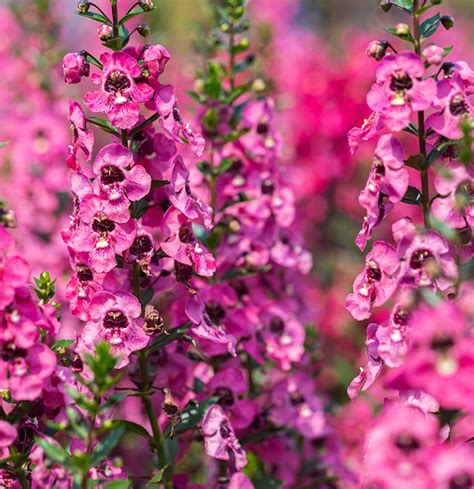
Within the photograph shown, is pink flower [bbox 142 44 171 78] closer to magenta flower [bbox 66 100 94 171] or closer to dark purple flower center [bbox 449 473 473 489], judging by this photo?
magenta flower [bbox 66 100 94 171]

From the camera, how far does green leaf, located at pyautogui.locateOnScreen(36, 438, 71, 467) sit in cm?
183

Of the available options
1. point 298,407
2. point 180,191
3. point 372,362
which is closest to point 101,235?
point 180,191

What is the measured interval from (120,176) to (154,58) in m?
0.31

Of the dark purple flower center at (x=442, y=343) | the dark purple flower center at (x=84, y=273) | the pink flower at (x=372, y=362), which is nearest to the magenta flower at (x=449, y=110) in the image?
the pink flower at (x=372, y=362)

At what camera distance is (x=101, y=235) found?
2037 millimetres

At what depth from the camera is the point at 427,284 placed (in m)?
1.79

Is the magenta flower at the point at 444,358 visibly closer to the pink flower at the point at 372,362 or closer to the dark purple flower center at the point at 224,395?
the pink flower at the point at 372,362

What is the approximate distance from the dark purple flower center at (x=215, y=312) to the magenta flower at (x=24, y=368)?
79 cm

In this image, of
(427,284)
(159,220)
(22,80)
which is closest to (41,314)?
(159,220)

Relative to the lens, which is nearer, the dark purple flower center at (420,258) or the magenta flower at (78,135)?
the dark purple flower center at (420,258)

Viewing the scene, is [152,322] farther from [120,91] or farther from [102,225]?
[120,91]

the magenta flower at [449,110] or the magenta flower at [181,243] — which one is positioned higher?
the magenta flower at [449,110]

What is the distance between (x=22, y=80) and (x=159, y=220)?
2.47m

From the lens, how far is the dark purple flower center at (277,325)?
2815 millimetres
